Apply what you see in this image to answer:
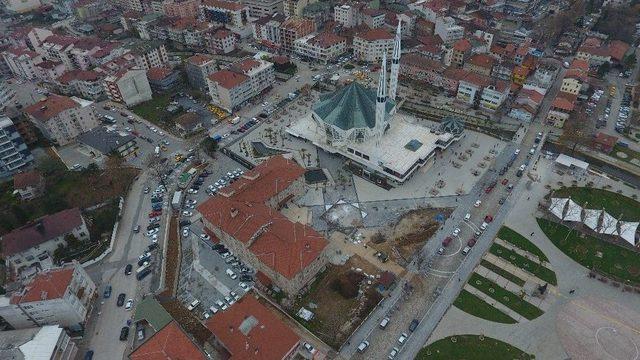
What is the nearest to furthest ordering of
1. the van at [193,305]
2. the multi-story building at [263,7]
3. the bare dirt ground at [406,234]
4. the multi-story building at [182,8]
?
1. the van at [193,305]
2. the bare dirt ground at [406,234]
3. the multi-story building at [182,8]
4. the multi-story building at [263,7]

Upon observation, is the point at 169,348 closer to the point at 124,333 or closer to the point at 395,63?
the point at 124,333

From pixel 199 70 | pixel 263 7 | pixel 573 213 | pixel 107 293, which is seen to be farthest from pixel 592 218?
pixel 263 7

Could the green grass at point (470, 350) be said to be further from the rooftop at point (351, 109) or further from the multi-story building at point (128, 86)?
the multi-story building at point (128, 86)

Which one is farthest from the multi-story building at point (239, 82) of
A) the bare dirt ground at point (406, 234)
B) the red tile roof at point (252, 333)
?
the red tile roof at point (252, 333)

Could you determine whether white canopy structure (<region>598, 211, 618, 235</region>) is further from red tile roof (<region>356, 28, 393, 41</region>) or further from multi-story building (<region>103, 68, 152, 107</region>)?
multi-story building (<region>103, 68, 152, 107</region>)

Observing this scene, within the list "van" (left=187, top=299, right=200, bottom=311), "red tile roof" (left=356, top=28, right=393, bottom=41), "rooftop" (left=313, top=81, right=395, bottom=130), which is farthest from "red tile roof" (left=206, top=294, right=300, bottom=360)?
"red tile roof" (left=356, top=28, right=393, bottom=41)

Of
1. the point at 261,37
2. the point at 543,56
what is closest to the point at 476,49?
the point at 543,56
